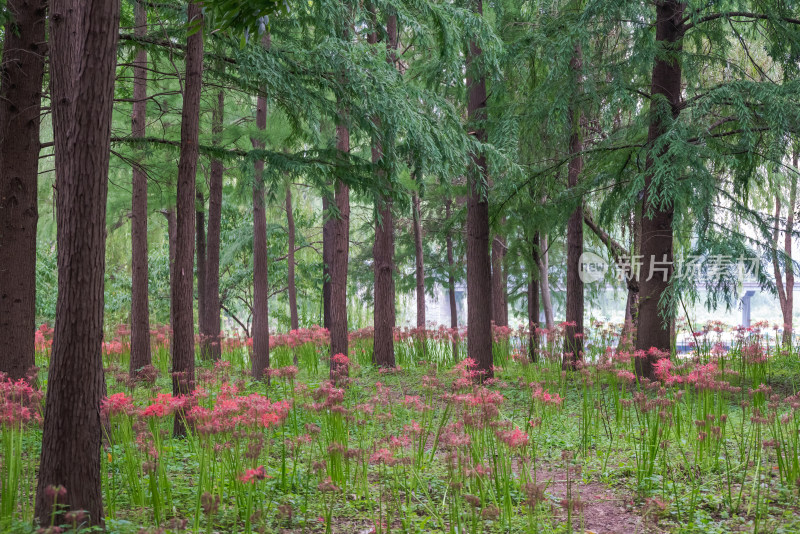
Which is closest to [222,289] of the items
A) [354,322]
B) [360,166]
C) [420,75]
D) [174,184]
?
[354,322]

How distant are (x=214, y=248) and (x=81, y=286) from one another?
7.62 metres

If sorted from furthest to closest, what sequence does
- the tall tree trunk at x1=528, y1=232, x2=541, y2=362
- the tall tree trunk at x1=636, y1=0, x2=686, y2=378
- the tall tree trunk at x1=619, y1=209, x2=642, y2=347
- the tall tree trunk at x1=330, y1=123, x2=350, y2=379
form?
the tall tree trunk at x1=528, y1=232, x2=541, y2=362 < the tall tree trunk at x1=619, y1=209, x2=642, y2=347 < the tall tree trunk at x1=330, y1=123, x2=350, y2=379 < the tall tree trunk at x1=636, y1=0, x2=686, y2=378

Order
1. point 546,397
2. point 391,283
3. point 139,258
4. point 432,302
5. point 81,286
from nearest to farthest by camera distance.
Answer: point 81,286 < point 546,397 < point 139,258 < point 391,283 < point 432,302

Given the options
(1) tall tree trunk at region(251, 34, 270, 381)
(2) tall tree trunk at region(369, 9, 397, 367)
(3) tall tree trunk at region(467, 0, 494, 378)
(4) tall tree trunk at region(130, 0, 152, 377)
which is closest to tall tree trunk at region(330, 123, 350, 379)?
(1) tall tree trunk at region(251, 34, 270, 381)

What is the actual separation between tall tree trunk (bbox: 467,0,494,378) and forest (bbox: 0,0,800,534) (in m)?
0.04

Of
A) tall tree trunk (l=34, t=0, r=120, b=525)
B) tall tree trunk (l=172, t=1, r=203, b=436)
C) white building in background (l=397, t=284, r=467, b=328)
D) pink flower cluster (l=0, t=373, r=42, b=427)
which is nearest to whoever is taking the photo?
tall tree trunk (l=34, t=0, r=120, b=525)

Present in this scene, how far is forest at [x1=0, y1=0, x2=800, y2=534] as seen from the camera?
11.2ft

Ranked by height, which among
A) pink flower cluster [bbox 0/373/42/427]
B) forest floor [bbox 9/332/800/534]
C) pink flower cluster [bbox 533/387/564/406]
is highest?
pink flower cluster [bbox 0/373/42/427]

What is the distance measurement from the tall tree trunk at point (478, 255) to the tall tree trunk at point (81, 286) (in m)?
5.53

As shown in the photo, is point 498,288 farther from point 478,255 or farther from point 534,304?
point 478,255

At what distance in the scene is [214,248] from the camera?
10773 mm

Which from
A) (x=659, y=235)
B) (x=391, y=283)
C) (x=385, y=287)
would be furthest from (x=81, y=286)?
(x=391, y=283)

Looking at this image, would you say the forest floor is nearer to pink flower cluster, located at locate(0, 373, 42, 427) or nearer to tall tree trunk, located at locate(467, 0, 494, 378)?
pink flower cluster, located at locate(0, 373, 42, 427)

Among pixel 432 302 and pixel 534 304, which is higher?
pixel 432 302
